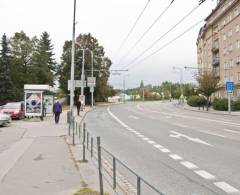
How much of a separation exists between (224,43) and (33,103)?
54.7m

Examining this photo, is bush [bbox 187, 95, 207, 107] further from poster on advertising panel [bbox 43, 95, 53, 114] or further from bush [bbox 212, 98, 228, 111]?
poster on advertising panel [bbox 43, 95, 53, 114]

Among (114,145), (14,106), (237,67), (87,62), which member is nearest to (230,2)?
(237,67)

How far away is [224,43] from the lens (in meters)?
81.6

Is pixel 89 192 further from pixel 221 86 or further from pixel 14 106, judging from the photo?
pixel 221 86

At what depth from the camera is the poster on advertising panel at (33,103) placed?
109 feet

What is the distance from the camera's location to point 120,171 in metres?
10.2

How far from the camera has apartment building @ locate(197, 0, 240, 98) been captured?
238ft

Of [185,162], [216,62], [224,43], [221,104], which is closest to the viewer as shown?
[185,162]

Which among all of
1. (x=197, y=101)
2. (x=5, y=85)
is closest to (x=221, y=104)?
(x=197, y=101)

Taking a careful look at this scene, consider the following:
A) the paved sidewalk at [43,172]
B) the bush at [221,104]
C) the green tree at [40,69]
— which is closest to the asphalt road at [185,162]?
the paved sidewalk at [43,172]

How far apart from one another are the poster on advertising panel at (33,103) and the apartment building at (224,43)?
3300 cm

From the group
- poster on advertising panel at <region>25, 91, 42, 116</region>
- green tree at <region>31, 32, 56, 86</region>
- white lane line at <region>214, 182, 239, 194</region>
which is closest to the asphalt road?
white lane line at <region>214, 182, 239, 194</region>

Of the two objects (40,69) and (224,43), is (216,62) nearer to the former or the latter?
(224,43)

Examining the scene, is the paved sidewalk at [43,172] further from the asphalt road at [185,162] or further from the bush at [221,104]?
the bush at [221,104]
